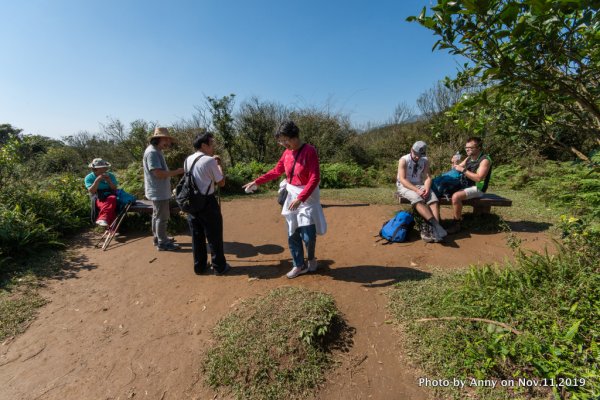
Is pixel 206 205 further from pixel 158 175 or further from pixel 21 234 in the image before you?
pixel 21 234

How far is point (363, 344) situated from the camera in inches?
106

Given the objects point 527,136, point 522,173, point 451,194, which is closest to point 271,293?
point 527,136

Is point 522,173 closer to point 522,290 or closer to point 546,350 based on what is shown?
point 522,290

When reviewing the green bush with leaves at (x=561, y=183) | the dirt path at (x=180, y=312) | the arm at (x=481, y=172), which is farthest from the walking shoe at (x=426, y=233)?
the green bush with leaves at (x=561, y=183)

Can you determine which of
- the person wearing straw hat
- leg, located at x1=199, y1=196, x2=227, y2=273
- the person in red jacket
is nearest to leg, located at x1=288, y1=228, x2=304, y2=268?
the person in red jacket

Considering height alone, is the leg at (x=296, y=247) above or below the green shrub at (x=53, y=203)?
below

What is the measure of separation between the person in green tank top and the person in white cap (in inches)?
14.9

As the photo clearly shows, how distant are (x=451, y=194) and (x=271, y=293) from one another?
3.62 metres

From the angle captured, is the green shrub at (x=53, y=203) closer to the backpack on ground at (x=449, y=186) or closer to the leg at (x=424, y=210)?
the leg at (x=424, y=210)

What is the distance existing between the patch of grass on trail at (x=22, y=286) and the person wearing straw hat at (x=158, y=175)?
5.18 ft

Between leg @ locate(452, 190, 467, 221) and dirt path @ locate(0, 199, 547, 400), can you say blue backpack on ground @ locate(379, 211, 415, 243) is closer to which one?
dirt path @ locate(0, 199, 547, 400)

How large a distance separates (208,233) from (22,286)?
2655 mm

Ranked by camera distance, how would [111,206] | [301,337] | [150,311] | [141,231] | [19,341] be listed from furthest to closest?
[141,231] < [111,206] < [150,311] < [19,341] < [301,337]

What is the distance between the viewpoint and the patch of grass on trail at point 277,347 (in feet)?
7.64
